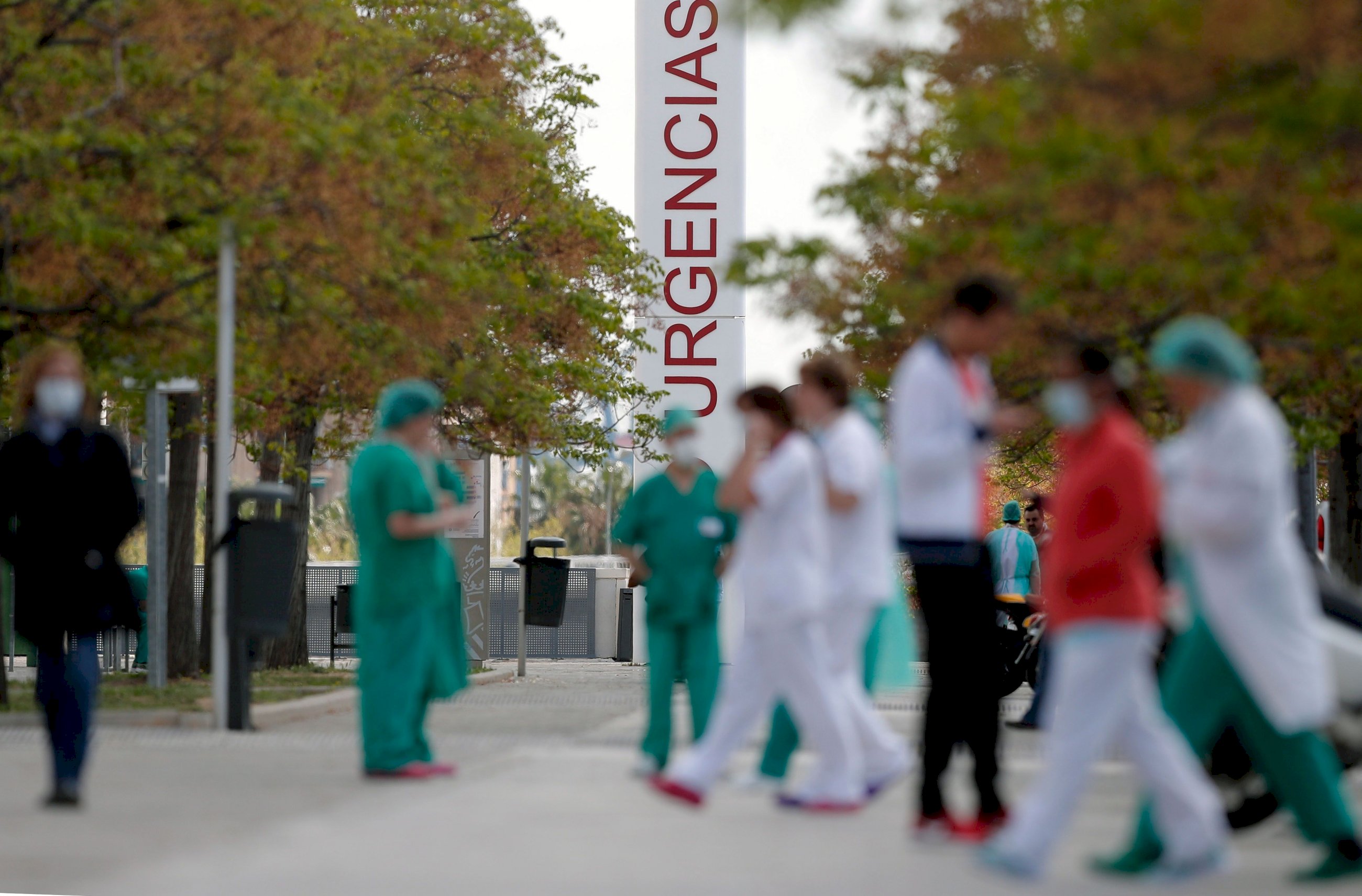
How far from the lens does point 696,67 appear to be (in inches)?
1014

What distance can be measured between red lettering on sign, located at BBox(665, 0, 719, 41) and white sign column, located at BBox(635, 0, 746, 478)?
0.05ft

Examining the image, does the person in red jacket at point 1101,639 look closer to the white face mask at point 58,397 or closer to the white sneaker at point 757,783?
the white sneaker at point 757,783

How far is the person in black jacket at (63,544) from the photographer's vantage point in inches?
314

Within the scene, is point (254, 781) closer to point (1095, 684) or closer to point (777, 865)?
point (777, 865)

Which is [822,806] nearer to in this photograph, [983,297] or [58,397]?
[983,297]

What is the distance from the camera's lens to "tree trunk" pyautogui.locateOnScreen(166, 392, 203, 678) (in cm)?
1834

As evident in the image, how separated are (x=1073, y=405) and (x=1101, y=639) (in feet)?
2.26

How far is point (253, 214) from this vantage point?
1190 centimetres

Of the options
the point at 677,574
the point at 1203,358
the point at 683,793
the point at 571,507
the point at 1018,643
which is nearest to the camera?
the point at 1203,358

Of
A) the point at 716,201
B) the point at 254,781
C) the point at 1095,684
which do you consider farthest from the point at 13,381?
the point at 716,201

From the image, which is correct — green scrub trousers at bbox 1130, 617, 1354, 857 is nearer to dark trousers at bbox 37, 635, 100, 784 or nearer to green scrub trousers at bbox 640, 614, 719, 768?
green scrub trousers at bbox 640, 614, 719, 768

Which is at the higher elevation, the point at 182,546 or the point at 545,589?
the point at 182,546

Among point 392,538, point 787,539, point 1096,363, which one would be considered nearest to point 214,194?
point 392,538

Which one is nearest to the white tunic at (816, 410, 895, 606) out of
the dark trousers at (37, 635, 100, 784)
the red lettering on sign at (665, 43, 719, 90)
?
the dark trousers at (37, 635, 100, 784)
